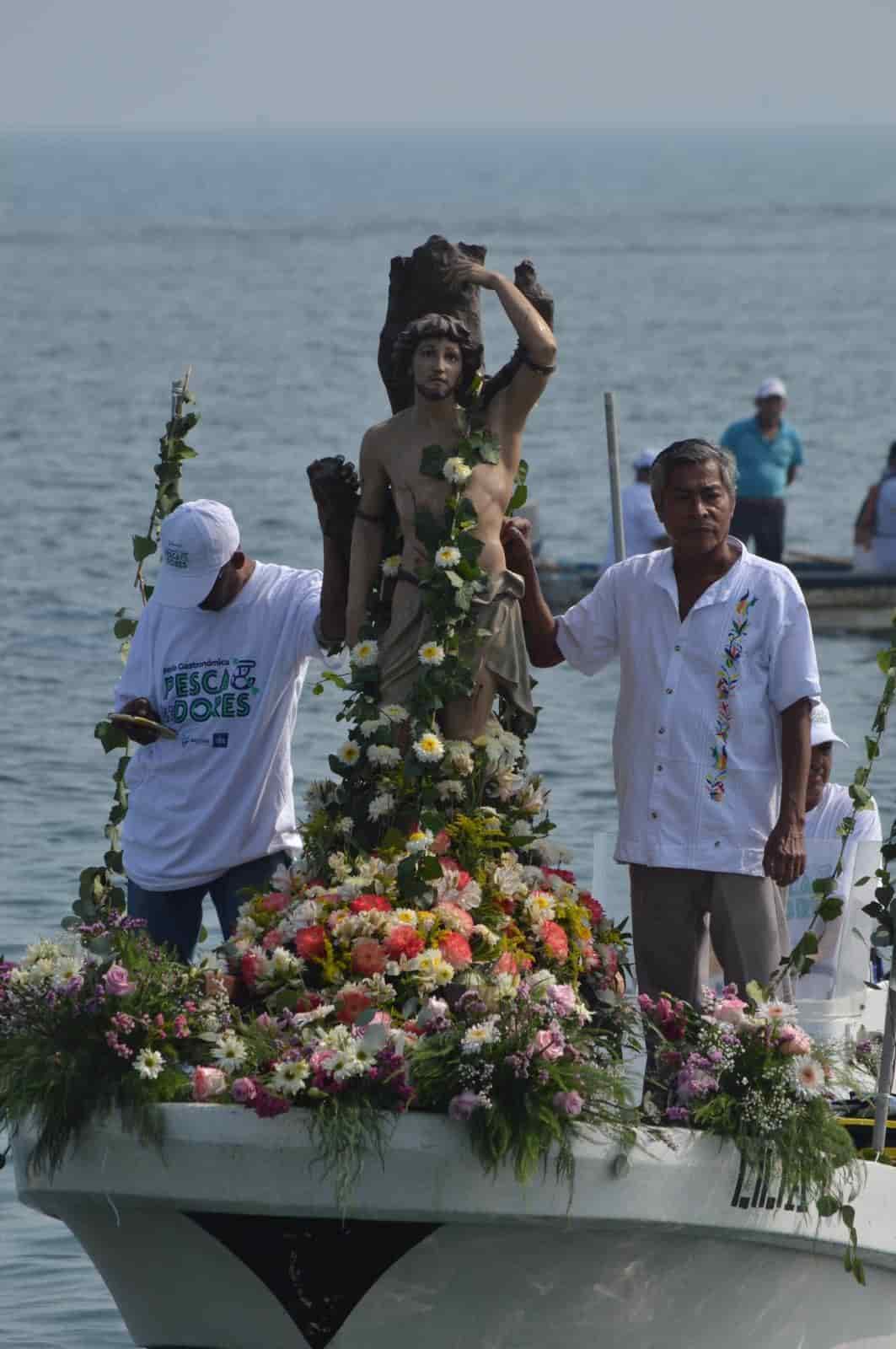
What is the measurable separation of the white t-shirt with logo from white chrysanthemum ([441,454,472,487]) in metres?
0.82

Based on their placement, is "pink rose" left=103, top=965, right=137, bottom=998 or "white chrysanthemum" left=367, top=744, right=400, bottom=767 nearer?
"pink rose" left=103, top=965, right=137, bottom=998

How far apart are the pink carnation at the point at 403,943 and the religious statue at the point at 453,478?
2.27 ft

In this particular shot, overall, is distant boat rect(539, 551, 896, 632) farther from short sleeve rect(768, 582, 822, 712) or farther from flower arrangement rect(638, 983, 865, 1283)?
flower arrangement rect(638, 983, 865, 1283)

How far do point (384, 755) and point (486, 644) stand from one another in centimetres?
37

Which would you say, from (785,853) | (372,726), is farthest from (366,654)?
(785,853)

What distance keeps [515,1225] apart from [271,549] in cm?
2168

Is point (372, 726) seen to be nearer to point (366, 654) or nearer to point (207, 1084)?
point (366, 654)

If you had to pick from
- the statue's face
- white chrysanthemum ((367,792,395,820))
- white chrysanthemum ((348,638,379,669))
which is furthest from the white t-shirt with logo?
the statue's face

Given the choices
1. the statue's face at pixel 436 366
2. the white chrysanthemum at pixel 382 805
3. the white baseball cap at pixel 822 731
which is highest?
the statue's face at pixel 436 366

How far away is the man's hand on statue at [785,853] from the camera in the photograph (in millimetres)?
7363

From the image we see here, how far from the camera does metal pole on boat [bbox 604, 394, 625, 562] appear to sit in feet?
28.1

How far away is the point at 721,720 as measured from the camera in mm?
7453

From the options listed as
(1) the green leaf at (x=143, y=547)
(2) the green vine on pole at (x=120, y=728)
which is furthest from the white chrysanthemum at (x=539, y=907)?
(1) the green leaf at (x=143, y=547)

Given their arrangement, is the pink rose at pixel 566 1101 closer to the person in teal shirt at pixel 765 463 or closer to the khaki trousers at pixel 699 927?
the khaki trousers at pixel 699 927
